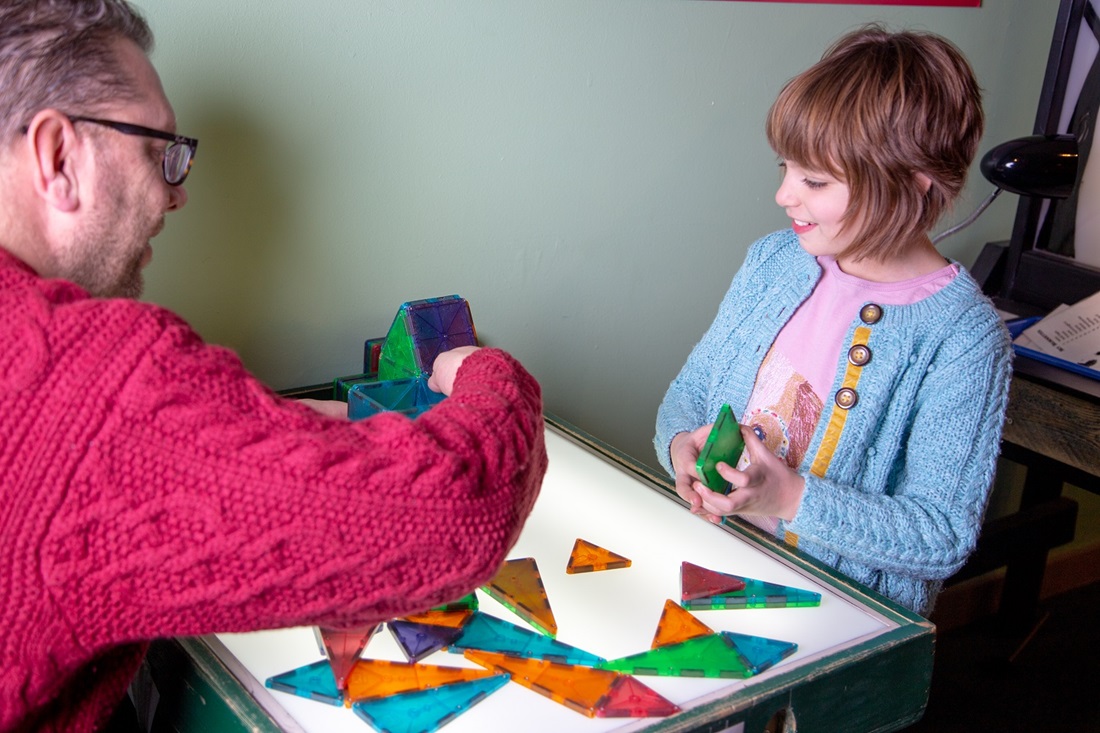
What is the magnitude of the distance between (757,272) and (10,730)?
1083 mm

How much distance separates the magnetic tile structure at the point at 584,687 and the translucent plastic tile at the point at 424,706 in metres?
0.03

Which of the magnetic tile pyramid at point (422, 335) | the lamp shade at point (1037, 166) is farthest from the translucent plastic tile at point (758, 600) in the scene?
the lamp shade at point (1037, 166)

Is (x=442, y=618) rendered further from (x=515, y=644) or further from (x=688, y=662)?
(x=688, y=662)

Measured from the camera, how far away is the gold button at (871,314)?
1312mm

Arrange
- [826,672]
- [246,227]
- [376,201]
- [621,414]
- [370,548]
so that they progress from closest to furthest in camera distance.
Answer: [370,548] < [826,672] < [246,227] < [376,201] < [621,414]

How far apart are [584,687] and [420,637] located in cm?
18

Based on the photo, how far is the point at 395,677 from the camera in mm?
983

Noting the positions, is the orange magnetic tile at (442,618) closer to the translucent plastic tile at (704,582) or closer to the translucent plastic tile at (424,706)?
the translucent plastic tile at (424,706)

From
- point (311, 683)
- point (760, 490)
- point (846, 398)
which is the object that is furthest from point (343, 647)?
point (846, 398)

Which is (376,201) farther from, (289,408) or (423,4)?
(289,408)

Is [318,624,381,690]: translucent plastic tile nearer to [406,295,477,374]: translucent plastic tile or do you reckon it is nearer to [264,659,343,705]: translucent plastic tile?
[264,659,343,705]: translucent plastic tile

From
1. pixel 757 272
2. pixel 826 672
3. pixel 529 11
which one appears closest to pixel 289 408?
pixel 826 672

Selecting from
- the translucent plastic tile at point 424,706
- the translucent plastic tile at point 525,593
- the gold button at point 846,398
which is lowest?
the translucent plastic tile at point 424,706

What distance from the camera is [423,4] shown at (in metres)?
1.51
